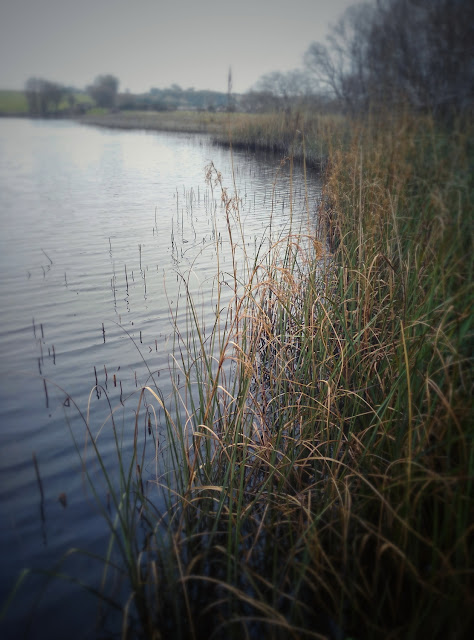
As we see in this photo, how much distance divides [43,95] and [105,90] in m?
5.57

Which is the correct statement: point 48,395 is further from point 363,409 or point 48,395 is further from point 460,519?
point 460,519

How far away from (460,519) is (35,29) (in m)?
30.0

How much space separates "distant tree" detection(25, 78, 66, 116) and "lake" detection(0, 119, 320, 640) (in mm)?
33049

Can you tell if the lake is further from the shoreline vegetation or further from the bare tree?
the bare tree

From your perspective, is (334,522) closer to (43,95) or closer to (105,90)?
(43,95)

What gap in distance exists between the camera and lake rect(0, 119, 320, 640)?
179 cm

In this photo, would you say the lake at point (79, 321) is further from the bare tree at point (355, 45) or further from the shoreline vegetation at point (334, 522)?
the bare tree at point (355, 45)

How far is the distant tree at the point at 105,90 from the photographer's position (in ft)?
131

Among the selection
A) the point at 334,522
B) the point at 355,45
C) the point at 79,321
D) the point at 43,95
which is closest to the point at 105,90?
the point at 43,95

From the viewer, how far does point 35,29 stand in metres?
23.5

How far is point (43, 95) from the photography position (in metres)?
39.2

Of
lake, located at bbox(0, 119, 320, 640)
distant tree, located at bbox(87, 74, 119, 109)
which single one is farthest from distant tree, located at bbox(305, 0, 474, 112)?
distant tree, located at bbox(87, 74, 119, 109)

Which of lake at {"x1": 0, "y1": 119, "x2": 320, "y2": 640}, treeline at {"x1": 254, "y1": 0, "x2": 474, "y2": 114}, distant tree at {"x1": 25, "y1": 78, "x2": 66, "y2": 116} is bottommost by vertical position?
lake at {"x1": 0, "y1": 119, "x2": 320, "y2": 640}

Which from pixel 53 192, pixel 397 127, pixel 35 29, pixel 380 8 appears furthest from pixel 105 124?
pixel 397 127
